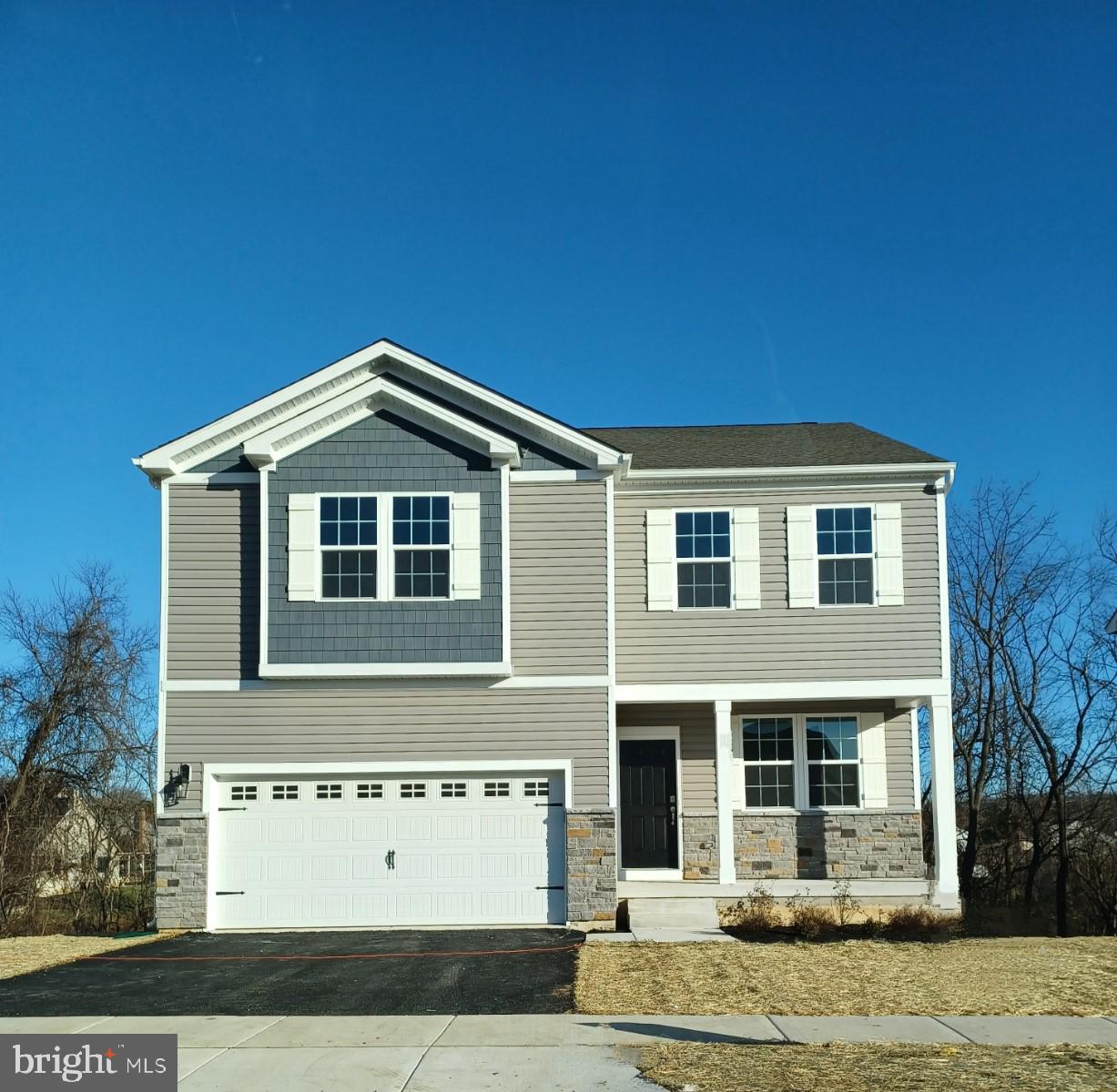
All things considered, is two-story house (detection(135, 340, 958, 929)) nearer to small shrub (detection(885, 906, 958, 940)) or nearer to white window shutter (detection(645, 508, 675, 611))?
white window shutter (detection(645, 508, 675, 611))

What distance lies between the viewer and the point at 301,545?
666 inches

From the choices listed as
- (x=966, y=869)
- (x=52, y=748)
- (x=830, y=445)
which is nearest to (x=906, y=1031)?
(x=830, y=445)

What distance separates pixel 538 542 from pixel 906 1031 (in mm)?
8972

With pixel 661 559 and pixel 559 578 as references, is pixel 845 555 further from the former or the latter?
pixel 559 578

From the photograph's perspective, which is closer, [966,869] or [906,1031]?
[906,1031]

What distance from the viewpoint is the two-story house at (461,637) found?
16.9 metres

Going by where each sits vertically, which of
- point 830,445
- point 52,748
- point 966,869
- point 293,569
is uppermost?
Result: point 830,445

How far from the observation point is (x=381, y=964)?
13664 mm

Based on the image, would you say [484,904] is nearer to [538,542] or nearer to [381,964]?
[381,964]

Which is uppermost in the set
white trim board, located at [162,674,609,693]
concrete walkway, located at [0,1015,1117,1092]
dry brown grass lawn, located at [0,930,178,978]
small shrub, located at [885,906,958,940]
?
white trim board, located at [162,674,609,693]

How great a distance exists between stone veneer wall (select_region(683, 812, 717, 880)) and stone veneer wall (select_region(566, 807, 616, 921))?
8.06ft

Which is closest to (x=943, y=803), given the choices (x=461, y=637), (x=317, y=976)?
(x=461, y=637)

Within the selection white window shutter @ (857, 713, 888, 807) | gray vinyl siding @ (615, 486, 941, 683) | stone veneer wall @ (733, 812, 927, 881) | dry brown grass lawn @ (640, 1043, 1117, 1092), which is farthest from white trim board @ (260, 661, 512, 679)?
dry brown grass lawn @ (640, 1043, 1117, 1092)

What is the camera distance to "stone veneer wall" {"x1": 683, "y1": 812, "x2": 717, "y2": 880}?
62.0 feet
